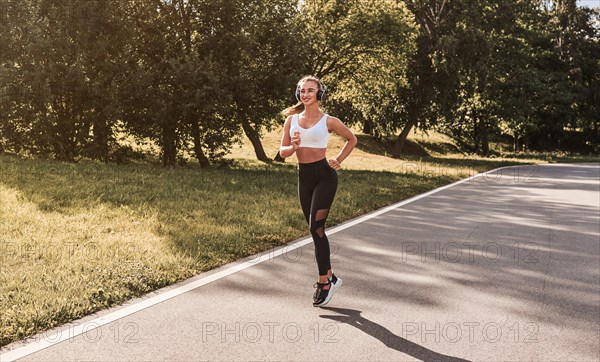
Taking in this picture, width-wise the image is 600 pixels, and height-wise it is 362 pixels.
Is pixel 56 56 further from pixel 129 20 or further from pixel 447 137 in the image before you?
pixel 447 137

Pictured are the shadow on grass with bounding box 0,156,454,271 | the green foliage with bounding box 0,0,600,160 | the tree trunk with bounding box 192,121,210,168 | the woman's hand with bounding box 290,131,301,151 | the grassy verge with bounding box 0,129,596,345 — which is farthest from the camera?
the tree trunk with bounding box 192,121,210,168

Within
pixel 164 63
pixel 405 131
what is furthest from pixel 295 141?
pixel 405 131

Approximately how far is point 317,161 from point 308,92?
64 cm

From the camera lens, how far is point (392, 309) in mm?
4914

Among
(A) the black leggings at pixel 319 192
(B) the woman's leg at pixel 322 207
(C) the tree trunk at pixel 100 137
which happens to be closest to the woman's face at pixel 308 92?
(A) the black leggings at pixel 319 192

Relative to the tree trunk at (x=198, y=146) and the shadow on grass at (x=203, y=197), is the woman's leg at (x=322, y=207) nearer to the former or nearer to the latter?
the shadow on grass at (x=203, y=197)

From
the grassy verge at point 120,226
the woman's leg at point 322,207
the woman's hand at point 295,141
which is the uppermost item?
the woman's hand at point 295,141

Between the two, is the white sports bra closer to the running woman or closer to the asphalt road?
the running woman

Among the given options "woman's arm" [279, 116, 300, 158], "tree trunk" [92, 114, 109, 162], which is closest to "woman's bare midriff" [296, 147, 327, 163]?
"woman's arm" [279, 116, 300, 158]

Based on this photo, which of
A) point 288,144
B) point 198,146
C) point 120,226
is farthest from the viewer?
→ point 198,146

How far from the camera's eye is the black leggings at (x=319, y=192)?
16.9 feet

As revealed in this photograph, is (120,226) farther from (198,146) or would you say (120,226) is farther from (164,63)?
(198,146)

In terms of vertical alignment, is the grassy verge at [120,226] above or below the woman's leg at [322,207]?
below

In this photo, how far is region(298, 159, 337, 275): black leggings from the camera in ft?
16.9
